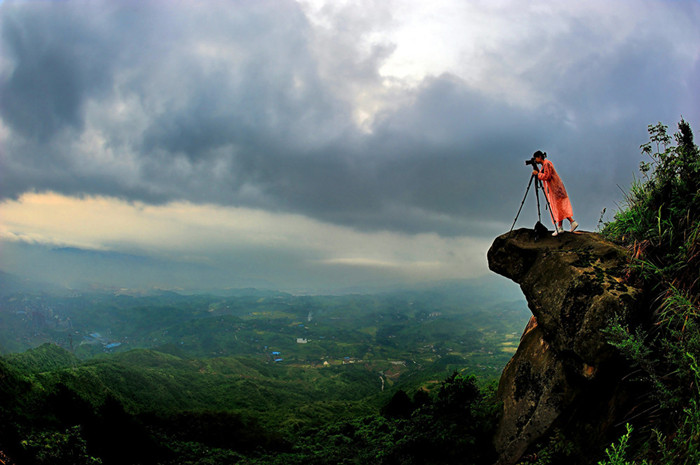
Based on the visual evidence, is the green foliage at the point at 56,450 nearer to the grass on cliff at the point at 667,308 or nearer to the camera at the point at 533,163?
the grass on cliff at the point at 667,308

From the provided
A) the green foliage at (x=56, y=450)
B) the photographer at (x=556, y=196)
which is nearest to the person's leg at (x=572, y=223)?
the photographer at (x=556, y=196)

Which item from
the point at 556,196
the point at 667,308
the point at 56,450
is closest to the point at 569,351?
the point at 667,308

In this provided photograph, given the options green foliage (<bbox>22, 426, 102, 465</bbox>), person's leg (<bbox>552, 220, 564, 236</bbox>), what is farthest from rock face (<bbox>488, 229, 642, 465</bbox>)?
A: green foliage (<bbox>22, 426, 102, 465</bbox>)

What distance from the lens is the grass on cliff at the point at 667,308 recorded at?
5.57m

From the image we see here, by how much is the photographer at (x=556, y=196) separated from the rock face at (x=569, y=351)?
0.61 meters

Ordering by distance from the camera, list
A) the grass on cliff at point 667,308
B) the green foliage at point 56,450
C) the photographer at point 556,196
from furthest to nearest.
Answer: the photographer at point 556,196 → the green foliage at point 56,450 → the grass on cliff at point 667,308

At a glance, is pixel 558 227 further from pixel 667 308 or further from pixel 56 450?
pixel 56 450

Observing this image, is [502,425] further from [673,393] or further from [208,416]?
[208,416]

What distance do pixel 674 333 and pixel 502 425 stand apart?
5.46 m

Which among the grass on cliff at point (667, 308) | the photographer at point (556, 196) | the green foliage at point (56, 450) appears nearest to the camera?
the grass on cliff at point (667, 308)

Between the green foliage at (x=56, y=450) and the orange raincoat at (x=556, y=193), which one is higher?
the orange raincoat at (x=556, y=193)

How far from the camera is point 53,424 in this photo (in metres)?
14.1

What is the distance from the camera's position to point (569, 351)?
26.0 feet

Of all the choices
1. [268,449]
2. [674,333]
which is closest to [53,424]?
[268,449]
